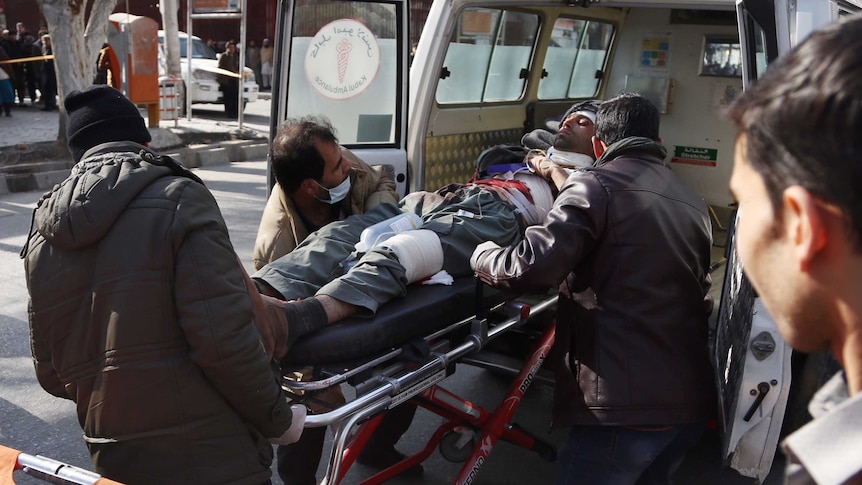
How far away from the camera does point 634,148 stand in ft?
8.21

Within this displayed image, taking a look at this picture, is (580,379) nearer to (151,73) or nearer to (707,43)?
(707,43)

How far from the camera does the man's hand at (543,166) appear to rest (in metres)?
3.82

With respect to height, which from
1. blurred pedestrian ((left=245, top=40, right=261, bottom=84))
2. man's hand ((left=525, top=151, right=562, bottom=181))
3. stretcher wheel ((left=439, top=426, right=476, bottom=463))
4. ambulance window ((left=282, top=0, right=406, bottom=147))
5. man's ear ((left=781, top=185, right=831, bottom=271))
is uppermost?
man's ear ((left=781, top=185, right=831, bottom=271))

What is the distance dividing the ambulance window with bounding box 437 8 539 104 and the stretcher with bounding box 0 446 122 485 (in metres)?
3.70

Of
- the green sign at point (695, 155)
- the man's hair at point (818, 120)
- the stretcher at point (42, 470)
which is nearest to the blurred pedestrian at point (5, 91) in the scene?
the green sign at point (695, 155)

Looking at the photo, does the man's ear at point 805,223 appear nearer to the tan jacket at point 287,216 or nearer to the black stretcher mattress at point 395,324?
the black stretcher mattress at point 395,324

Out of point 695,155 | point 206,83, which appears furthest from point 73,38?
point 695,155

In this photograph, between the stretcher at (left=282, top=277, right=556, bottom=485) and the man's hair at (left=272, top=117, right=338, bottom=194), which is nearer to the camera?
the stretcher at (left=282, top=277, right=556, bottom=485)

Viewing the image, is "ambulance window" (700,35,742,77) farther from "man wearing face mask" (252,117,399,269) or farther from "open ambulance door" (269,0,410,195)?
"man wearing face mask" (252,117,399,269)

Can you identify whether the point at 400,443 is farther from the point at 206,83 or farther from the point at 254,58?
the point at 254,58

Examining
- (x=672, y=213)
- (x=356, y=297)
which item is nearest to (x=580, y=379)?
(x=672, y=213)

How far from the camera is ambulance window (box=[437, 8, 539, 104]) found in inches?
207

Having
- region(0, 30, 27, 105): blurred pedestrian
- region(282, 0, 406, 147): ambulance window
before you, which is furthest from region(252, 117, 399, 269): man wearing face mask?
region(0, 30, 27, 105): blurred pedestrian

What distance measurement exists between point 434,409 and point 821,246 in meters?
2.30
